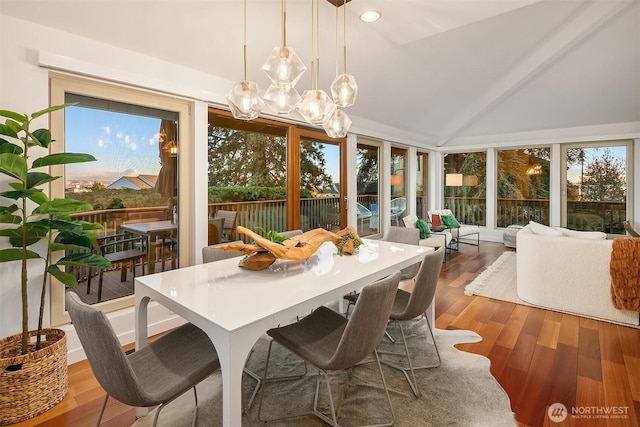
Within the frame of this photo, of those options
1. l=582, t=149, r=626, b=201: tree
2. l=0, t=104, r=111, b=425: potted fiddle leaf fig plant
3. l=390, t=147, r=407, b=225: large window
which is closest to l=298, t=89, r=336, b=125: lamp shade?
l=0, t=104, r=111, b=425: potted fiddle leaf fig plant

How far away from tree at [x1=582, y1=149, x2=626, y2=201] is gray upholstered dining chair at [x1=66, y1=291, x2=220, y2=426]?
24.3ft

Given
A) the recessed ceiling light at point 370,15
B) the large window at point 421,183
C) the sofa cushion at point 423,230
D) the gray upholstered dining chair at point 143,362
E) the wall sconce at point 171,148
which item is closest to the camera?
the gray upholstered dining chair at point 143,362

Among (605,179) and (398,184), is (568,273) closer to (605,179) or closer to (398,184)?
(398,184)

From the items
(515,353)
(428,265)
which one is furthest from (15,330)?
(515,353)

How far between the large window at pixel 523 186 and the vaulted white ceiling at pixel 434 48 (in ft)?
2.08

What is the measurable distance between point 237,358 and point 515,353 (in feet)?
7.21

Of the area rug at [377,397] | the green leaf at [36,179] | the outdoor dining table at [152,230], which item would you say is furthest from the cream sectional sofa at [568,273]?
the green leaf at [36,179]

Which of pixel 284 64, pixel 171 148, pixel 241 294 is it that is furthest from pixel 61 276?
pixel 284 64

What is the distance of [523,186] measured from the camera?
6.95 meters

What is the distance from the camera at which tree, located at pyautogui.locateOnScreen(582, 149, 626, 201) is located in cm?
597

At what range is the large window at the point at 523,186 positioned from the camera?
6.67 m

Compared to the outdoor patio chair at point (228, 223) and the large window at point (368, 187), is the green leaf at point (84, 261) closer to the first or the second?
the outdoor patio chair at point (228, 223)

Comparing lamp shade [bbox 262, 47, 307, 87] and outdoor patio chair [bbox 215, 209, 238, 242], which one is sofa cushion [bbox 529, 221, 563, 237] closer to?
lamp shade [bbox 262, 47, 307, 87]

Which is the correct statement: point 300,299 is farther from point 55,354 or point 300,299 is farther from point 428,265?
point 55,354
